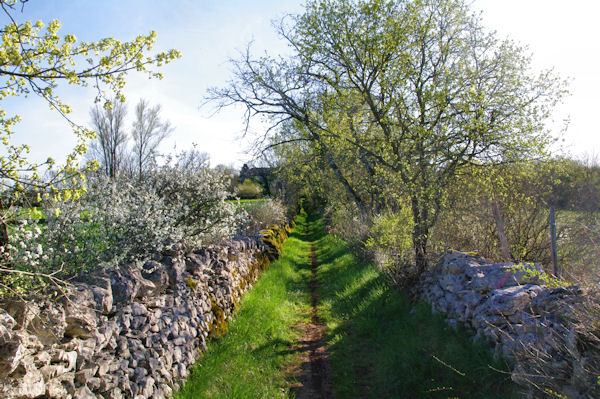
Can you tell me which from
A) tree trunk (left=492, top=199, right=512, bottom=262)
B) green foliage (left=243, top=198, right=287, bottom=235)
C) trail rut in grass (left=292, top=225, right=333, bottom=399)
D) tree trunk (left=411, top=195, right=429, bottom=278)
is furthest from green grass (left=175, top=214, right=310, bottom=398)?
green foliage (left=243, top=198, right=287, bottom=235)

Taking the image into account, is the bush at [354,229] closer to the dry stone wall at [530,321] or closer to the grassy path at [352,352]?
the grassy path at [352,352]

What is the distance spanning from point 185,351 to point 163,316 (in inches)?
24.4

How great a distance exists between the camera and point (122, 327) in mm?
4141

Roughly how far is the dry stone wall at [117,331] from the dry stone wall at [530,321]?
3856 millimetres

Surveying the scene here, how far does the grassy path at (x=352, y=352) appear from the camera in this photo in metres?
4.60

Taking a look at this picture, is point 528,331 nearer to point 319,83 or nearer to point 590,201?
point 590,201

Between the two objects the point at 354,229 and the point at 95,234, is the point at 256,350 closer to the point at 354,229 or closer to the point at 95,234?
the point at 95,234

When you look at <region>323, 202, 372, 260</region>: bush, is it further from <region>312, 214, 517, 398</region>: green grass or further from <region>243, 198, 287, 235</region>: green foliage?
<region>243, 198, 287, 235</region>: green foliage

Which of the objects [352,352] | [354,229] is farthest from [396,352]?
[354,229]

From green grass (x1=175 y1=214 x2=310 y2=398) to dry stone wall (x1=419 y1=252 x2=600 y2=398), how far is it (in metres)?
2.72

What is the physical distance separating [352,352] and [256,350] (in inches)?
62.0

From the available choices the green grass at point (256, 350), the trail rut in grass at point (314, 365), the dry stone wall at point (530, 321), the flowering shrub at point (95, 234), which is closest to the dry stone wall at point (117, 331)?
the green grass at point (256, 350)

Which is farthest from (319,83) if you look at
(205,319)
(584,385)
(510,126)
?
(584,385)

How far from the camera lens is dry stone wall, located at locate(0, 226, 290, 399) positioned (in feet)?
9.54
